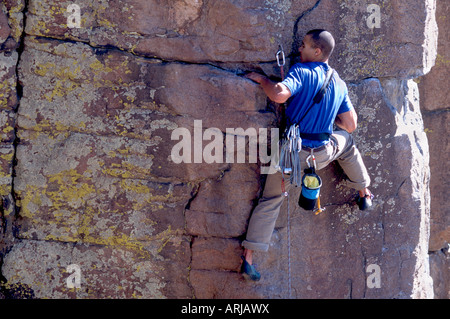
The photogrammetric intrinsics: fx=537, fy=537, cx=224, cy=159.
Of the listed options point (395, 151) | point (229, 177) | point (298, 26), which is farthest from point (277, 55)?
point (395, 151)

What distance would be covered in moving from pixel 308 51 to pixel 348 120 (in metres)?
0.63

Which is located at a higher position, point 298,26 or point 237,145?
point 298,26

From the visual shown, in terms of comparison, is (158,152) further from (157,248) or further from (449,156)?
(449,156)

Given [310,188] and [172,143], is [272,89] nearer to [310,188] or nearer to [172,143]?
[310,188]

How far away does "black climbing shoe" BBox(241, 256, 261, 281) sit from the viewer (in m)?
4.33

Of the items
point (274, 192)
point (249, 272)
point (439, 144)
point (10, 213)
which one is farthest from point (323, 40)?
point (439, 144)

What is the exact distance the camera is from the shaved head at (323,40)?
3.99 meters

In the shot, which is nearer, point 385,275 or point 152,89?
point 152,89

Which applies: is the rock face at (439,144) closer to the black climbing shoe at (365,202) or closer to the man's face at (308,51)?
the black climbing shoe at (365,202)

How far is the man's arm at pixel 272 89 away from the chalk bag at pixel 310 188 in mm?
601

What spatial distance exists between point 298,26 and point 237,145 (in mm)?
1067

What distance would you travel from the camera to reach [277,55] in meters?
4.12

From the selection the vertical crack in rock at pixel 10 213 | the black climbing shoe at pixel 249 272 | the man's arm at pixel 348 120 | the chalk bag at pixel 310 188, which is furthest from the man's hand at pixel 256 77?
the vertical crack in rock at pixel 10 213

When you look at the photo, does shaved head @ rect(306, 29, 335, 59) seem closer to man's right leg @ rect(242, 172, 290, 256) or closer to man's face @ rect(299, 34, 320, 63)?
man's face @ rect(299, 34, 320, 63)
